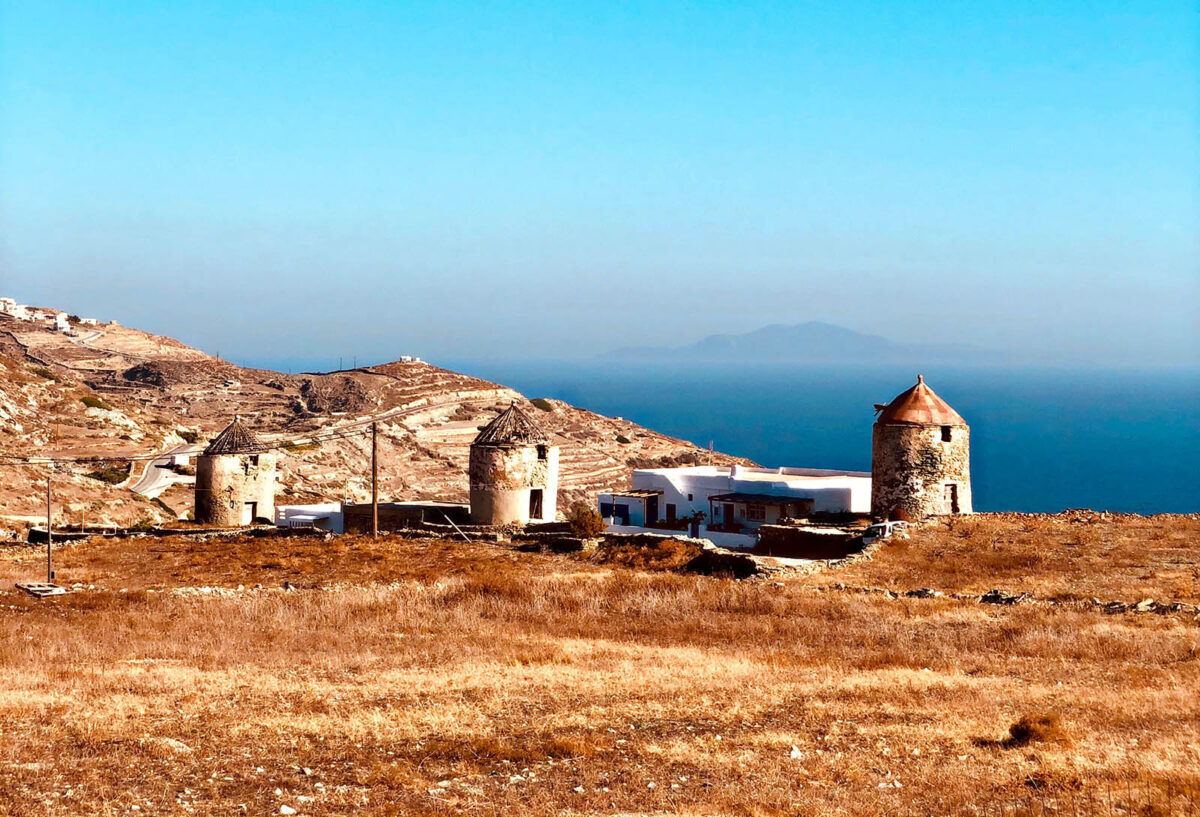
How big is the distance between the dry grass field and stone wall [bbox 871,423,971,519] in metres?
7.74

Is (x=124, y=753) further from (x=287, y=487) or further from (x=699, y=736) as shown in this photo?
(x=287, y=487)

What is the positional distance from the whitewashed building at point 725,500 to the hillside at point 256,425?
23.1m

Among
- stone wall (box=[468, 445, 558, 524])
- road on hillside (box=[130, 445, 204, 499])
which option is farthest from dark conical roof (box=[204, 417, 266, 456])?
road on hillside (box=[130, 445, 204, 499])

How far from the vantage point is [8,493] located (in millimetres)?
49812

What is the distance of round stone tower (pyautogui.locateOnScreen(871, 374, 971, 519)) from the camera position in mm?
34656

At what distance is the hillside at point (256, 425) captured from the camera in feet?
195

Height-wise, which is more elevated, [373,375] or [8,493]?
[373,375]

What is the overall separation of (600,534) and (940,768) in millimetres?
21493

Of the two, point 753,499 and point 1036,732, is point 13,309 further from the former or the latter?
point 1036,732

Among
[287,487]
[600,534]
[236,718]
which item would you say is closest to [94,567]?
[600,534]

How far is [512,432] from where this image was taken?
36688mm

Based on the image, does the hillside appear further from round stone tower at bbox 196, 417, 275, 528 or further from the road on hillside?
round stone tower at bbox 196, 417, 275, 528

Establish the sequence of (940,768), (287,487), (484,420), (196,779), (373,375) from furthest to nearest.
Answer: (373,375), (484,420), (287,487), (940,768), (196,779)

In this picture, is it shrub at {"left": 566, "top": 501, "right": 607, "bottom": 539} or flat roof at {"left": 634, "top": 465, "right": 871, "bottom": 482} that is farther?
flat roof at {"left": 634, "top": 465, "right": 871, "bottom": 482}
